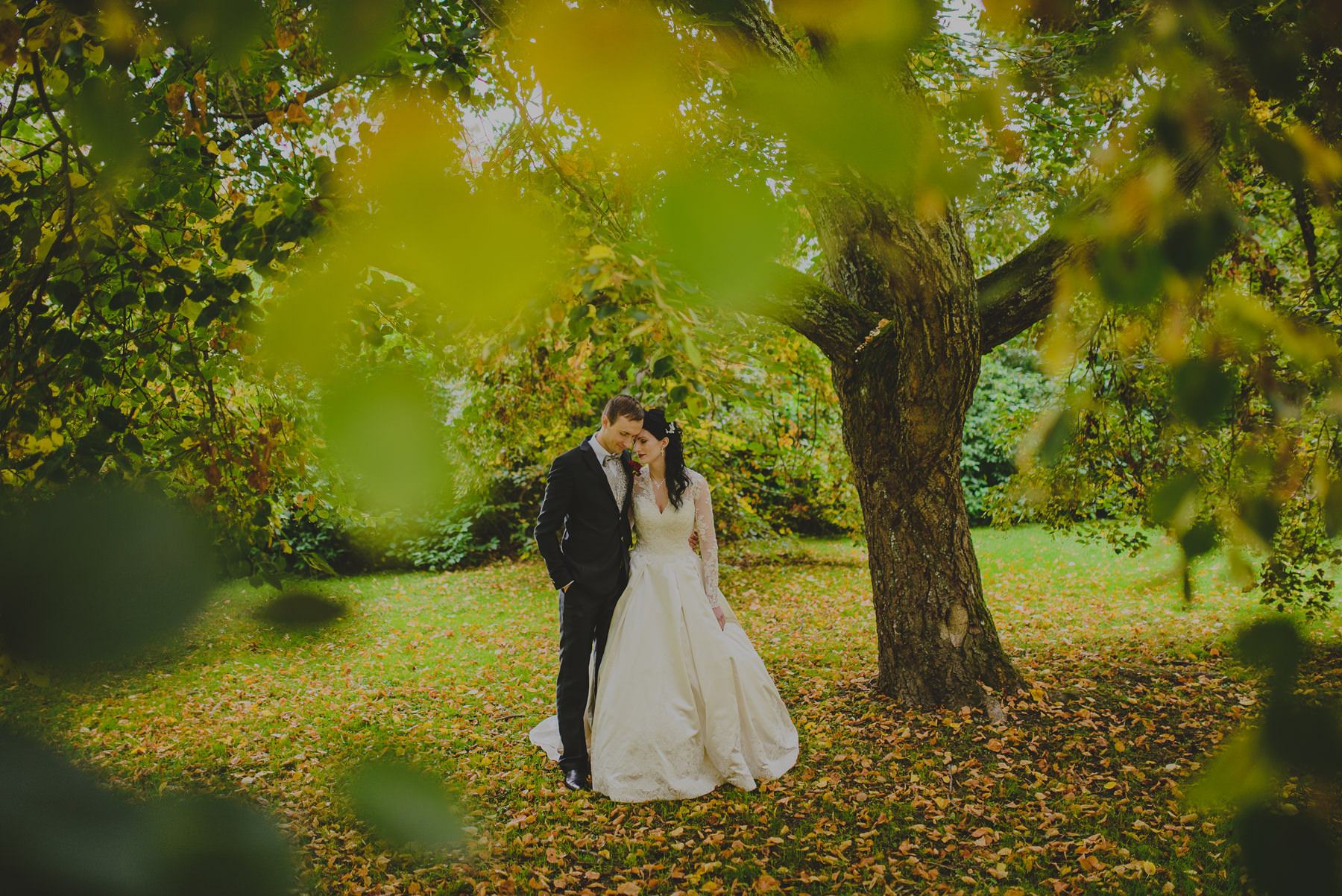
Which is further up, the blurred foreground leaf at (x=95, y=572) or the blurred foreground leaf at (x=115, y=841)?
the blurred foreground leaf at (x=95, y=572)

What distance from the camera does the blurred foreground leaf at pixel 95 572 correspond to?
0.42m

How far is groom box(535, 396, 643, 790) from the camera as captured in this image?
145 inches

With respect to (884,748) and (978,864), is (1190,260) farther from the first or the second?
(884,748)

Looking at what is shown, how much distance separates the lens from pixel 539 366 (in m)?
4.57

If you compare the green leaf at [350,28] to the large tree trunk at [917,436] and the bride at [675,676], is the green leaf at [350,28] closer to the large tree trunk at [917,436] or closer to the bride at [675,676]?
the bride at [675,676]

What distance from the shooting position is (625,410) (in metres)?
3.68

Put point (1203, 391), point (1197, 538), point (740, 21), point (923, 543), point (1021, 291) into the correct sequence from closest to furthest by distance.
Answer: point (1203, 391), point (1197, 538), point (740, 21), point (1021, 291), point (923, 543)

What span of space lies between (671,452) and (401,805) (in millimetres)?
3536

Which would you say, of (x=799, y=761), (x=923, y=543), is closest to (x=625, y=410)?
(x=923, y=543)

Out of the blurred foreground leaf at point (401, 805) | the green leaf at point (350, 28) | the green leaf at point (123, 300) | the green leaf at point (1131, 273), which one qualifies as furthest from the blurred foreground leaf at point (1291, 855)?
the green leaf at point (123, 300)

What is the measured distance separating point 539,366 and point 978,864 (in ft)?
10.9

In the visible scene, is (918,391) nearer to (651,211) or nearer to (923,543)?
(923,543)

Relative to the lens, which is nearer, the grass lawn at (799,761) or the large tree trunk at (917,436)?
the grass lawn at (799,761)

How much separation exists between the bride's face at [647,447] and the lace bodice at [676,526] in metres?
0.16
